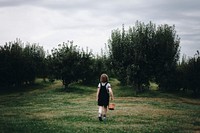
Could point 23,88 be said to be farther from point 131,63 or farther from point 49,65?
point 131,63

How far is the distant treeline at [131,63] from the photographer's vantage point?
56.4 metres

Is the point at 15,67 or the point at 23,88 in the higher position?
the point at 15,67

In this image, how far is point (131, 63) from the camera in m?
57.2

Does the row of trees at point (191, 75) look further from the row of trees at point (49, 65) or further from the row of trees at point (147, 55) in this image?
the row of trees at point (49, 65)

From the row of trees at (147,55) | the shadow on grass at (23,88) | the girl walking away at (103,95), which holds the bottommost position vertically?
the shadow on grass at (23,88)

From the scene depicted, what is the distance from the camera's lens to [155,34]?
57094 millimetres

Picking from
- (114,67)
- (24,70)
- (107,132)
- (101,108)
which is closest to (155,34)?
(114,67)

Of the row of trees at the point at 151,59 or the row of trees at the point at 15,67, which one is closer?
the row of trees at the point at 151,59

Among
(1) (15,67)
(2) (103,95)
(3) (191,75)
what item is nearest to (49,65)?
(1) (15,67)

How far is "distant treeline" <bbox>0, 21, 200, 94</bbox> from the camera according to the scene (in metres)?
56.4

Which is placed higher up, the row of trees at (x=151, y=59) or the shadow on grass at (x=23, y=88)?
the row of trees at (x=151, y=59)

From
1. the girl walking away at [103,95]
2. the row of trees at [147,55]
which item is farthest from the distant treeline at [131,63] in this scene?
the girl walking away at [103,95]

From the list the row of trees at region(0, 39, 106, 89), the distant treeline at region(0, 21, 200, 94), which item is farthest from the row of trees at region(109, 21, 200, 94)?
the row of trees at region(0, 39, 106, 89)

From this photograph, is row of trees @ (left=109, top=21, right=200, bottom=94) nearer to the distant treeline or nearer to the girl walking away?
the distant treeline
